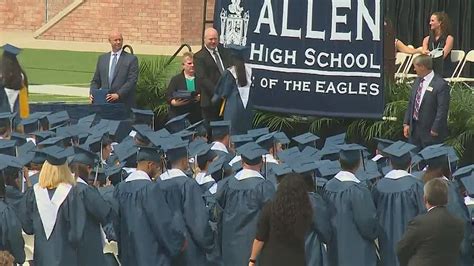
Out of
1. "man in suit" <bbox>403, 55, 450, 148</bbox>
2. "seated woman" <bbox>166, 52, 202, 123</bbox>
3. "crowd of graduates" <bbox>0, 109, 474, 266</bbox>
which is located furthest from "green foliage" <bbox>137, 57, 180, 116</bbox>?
"crowd of graduates" <bbox>0, 109, 474, 266</bbox>

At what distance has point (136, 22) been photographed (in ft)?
117

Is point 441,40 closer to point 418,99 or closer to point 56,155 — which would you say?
point 418,99

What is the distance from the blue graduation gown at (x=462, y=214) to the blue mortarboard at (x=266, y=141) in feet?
6.40

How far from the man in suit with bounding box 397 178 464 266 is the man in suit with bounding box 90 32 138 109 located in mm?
8106

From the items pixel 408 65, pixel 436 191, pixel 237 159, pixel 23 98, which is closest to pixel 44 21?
pixel 408 65

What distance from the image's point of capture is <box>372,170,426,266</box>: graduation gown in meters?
11.3

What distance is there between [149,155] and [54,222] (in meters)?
0.94

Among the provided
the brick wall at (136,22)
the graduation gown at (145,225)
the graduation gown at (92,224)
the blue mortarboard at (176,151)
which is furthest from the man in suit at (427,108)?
the brick wall at (136,22)

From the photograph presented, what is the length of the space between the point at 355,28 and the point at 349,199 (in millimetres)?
5332

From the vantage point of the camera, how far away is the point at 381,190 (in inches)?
449

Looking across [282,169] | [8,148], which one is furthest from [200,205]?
[8,148]

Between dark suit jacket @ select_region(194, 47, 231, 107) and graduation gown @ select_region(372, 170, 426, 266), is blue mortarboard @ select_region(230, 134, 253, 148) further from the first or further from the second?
dark suit jacket @ select_region(194, 47, 231, 107)

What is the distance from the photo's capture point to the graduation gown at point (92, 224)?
10.9 m

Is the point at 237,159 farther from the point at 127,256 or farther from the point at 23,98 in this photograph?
the point at 23,98
